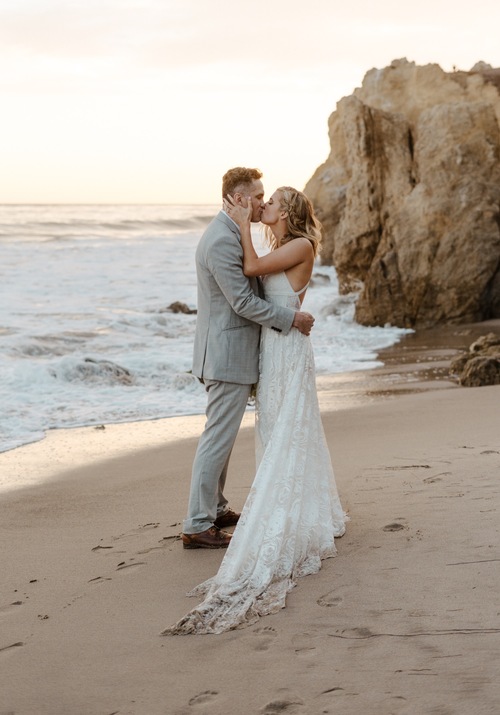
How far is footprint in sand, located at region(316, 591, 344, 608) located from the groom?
38.6 inches

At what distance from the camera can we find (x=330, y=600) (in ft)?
12.0

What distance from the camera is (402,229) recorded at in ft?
50.1

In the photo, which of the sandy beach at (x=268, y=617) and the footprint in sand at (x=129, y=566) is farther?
the footprint in sand at (x=129, y=566)

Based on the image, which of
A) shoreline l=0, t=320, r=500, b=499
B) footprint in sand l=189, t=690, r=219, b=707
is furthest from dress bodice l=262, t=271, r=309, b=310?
shoreline l=0, t=320, r=500, b=499

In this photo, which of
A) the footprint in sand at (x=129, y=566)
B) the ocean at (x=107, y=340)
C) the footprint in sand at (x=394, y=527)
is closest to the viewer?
the footprint in sand at (x=129, y=566)

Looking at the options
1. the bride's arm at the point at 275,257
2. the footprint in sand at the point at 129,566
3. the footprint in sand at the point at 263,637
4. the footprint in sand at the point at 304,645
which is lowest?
the footprint in sand at the point at 129,566

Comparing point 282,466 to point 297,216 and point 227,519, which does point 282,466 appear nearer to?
point 227,519

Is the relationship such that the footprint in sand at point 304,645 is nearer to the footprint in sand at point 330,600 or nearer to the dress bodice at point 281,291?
the footprint in sand at point 330,600

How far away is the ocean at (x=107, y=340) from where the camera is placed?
9.09m

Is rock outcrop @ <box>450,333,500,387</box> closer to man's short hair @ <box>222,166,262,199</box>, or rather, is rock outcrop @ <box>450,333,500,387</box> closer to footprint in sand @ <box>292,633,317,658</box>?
man's short hair @ <box>222,166,262,199</box>

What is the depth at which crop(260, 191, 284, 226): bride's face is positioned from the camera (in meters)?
4.55

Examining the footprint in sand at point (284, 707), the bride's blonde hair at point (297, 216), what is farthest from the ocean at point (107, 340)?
the footprint in sand at point (284, 707)

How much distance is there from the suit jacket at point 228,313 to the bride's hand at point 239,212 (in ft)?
0.11

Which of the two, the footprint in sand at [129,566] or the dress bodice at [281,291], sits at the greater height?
the dress bodice at [281,291]
